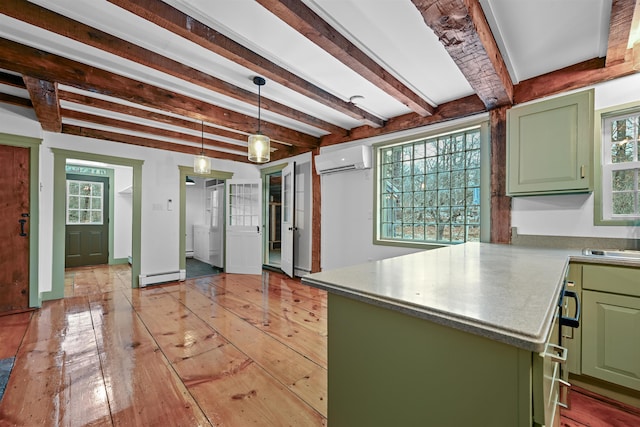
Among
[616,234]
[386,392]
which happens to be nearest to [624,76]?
[616,234]

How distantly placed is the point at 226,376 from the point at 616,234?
10.4 ft

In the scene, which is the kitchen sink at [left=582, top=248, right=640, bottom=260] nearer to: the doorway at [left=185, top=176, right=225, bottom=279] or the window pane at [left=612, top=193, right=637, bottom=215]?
Result: the window pane at [left=612, top=193, right=637, bottom=215]

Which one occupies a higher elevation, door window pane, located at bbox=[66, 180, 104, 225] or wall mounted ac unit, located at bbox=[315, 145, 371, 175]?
wall mounted ac unit, located at bbox=[315, 145, 371, 175]

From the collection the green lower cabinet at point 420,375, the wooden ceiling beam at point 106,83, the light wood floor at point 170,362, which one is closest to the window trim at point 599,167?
the green lower cabinet at point 420,375

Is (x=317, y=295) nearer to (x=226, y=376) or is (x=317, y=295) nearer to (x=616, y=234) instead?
(x=226, y=376)

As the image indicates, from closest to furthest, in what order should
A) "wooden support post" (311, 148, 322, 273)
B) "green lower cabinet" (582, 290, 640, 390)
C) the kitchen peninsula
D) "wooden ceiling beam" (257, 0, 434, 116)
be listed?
the kitchen peninsula → "wooden ceiling beam" (257, 0, 434, 116) → "green lower cabinet" (582, 290, 640, 390) → "wooden support post" (311, 148, 322, 273)

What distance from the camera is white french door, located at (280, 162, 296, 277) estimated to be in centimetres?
493

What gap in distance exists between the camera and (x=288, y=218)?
5.22 meters

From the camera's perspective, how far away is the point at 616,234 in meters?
2.13

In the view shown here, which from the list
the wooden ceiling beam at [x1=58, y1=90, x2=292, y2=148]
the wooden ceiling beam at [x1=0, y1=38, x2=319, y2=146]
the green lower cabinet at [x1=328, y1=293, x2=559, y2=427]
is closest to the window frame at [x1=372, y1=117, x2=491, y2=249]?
the wooden ceiling beam at [x1=0, y1=38, x2=319, y2=146]

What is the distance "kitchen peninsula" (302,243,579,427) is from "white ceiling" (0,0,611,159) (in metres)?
1.61

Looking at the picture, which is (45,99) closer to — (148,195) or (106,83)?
(106,83)

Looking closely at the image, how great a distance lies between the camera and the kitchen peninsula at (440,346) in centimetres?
66

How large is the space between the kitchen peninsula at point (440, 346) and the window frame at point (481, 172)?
1668mm
